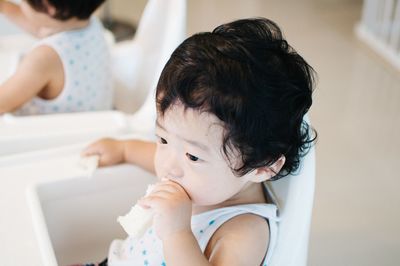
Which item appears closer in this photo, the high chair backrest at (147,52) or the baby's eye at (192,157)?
the baby's eye at (192,157)

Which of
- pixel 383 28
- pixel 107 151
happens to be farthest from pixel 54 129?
pixel 383 28

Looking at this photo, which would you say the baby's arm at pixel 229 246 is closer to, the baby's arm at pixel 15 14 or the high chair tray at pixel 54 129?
the high chair tray at pixel 54 129

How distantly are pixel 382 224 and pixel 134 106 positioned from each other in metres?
0.68

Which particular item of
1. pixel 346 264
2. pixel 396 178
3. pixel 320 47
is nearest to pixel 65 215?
pixel 346 264

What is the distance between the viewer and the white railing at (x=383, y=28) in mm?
2176

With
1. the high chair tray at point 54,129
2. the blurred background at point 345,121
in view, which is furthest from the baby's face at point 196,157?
the blurred background at point 345,121

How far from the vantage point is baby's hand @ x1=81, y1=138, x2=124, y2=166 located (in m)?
0.82

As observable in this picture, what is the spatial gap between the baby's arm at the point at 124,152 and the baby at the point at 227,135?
176 mm

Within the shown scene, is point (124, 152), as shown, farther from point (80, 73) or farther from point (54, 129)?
point (80, 73)

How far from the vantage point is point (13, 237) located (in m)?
0.68

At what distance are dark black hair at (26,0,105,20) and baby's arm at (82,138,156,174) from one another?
31 cm

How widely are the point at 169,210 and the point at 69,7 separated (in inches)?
22.3

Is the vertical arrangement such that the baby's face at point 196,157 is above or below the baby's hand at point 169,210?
above

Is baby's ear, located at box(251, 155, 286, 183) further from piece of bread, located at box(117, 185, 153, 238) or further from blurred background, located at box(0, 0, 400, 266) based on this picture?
blurred background, located at box(0, 0, 400, 266)
